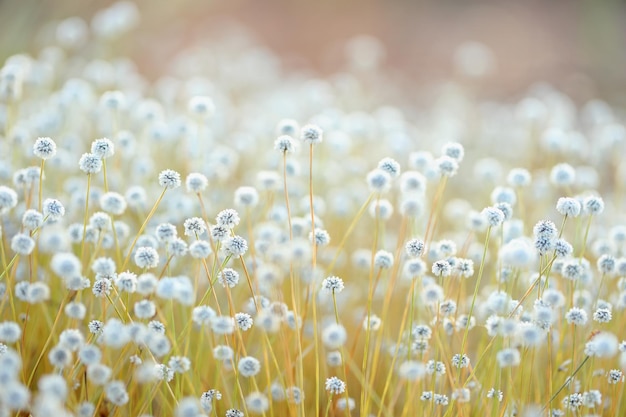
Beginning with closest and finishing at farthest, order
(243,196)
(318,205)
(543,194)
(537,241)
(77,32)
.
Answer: (537,241), (243,196), (318,205), (543,194), (77,32)

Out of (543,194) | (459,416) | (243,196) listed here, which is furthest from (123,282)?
(543,194)

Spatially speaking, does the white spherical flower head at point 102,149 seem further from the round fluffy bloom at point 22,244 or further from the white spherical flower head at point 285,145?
the white spherical flower head at point 285,145

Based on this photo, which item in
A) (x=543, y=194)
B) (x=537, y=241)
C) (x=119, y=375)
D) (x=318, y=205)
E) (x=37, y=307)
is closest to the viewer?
(x=537, y=241)

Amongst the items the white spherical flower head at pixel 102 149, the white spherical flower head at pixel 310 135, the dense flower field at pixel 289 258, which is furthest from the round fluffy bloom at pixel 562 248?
the white spherical flower head at pixel 102 149

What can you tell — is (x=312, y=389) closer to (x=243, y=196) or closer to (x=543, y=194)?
(x=243, y=196)

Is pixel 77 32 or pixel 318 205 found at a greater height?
pixel 77 32

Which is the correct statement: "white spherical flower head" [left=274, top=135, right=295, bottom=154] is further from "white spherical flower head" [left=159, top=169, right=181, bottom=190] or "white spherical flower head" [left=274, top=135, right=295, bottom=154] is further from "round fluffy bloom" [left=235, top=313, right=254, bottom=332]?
"round fluffy bloom" [left=235, top=313, right=254, bottom=332]

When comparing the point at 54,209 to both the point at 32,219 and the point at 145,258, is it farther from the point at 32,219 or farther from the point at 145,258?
the point at 145,258

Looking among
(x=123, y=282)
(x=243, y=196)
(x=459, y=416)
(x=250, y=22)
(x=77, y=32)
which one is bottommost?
(x=459, y=416)

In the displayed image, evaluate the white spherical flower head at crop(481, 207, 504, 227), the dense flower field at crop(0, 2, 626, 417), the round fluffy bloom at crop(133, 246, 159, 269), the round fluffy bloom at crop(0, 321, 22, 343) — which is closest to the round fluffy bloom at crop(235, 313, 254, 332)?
the dense flower field at crop(0, 2, 626, 417)
